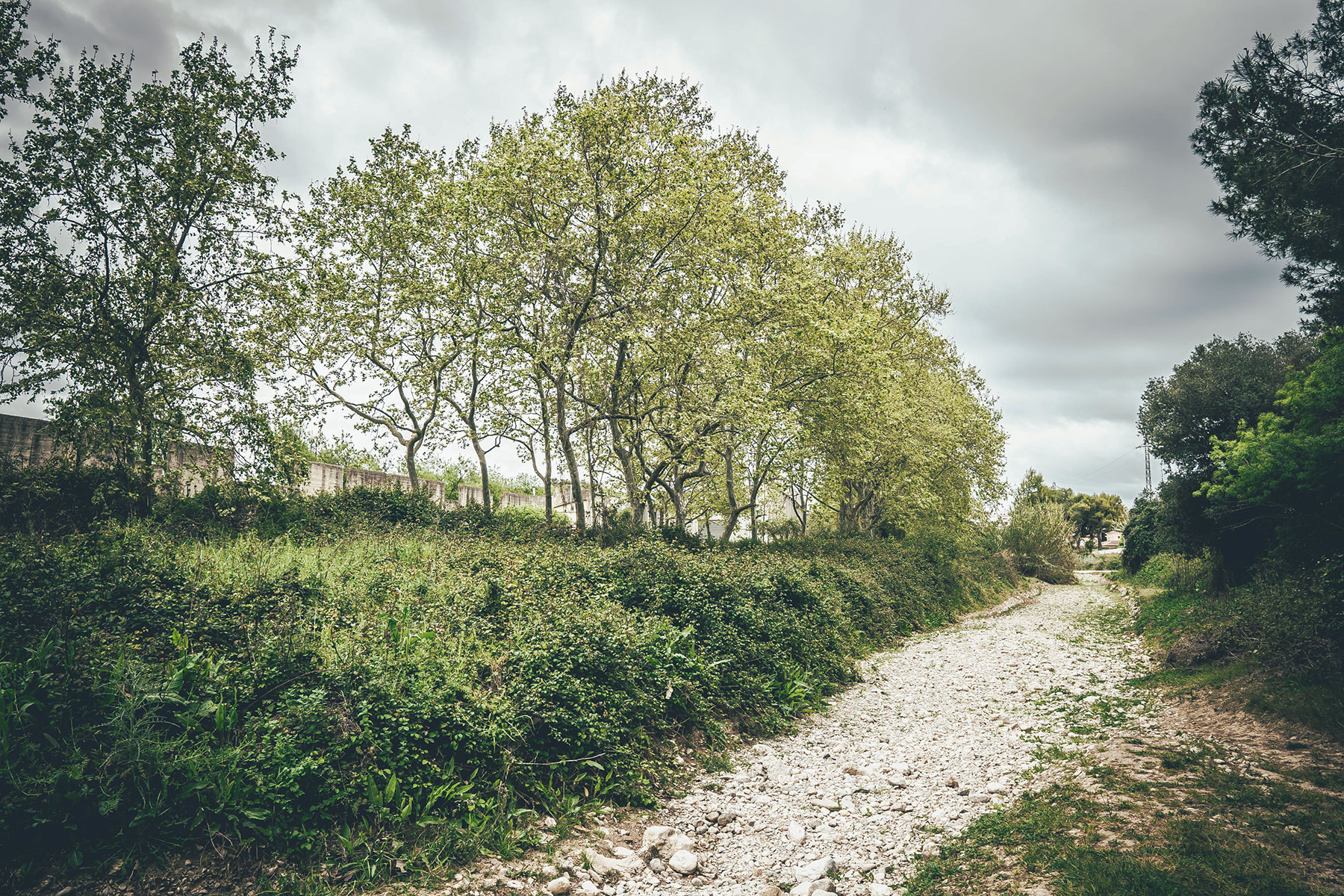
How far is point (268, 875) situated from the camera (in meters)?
4.38

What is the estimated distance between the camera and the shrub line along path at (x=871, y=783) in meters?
5.29

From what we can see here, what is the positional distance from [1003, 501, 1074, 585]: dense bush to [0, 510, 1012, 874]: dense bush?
104ft

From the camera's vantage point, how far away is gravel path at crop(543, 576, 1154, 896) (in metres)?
5.32

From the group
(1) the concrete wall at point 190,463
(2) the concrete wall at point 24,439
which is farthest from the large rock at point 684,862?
(2) the concrete wall at point 24,439

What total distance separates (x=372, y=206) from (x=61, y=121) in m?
6.77

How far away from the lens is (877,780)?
7281 mm

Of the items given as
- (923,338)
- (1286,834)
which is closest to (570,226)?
(1286,834)

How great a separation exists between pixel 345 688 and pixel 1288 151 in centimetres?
1370

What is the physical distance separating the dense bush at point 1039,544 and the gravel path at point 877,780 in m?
25.9

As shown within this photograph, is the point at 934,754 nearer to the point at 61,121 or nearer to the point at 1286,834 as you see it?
the point at 1286,834

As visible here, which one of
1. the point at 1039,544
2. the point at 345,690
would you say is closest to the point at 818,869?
the point at 345,690

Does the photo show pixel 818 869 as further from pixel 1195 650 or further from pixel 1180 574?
pixel 1180 574

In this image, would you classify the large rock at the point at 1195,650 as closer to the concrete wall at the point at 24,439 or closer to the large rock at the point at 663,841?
the large rock at the point at 663,841

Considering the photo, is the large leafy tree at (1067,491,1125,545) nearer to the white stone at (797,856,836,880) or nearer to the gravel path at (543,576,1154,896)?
the gravel path at (543,576,1154,896)
